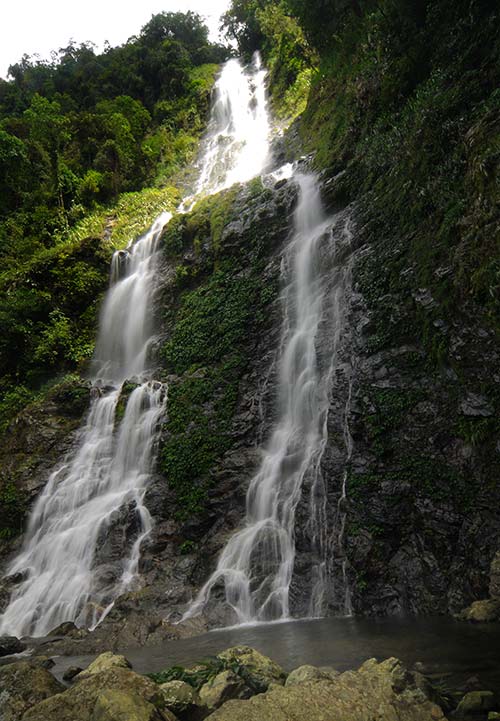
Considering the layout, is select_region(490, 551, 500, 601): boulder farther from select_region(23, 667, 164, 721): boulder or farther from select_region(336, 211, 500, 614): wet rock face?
select_region(23, 667, 164, 721): boulder

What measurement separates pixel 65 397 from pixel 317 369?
9298mm

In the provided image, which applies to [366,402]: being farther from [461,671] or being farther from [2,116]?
[2,116]

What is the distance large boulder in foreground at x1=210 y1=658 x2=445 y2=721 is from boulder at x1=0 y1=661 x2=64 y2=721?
2.27m

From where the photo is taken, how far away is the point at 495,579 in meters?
6.69

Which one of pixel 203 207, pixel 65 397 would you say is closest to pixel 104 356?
pixel 65 397

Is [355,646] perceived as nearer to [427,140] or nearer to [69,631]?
[69,631]

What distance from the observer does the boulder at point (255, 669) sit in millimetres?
4758

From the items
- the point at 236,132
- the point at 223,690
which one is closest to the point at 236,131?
the point at 236,132

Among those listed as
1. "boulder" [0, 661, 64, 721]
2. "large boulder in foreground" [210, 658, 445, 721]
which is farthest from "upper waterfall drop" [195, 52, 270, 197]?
"large boulder in foreground" [210, 658, 445, 721]

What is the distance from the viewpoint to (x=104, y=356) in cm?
1936

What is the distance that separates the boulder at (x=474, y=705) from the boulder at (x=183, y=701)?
2.20m

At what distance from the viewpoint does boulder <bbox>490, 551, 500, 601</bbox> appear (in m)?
6.62

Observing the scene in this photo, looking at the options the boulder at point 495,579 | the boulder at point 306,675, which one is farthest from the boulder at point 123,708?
the boulder at point 495,579

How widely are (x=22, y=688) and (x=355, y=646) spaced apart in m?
3.86
